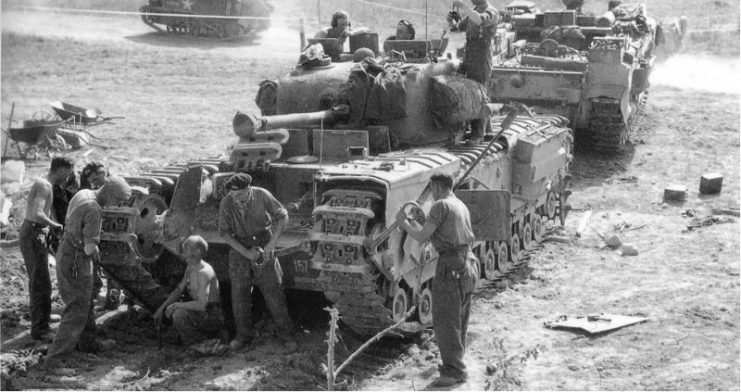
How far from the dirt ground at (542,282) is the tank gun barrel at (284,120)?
6.38ft

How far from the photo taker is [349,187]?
33.5ft

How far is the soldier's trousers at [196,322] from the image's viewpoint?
34.1ft

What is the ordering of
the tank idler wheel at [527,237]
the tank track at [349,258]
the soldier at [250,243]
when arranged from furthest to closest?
the tank idler wheel at [527,237] < the soldier at [250,243] < the tank track at [349,258]

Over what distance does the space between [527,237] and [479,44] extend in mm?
2845

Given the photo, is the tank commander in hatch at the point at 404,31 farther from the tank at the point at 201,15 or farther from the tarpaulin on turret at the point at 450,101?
the tank at the point at 201,15

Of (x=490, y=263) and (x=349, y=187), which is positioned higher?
(x=349, y=187)

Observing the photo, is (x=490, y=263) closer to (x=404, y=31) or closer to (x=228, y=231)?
(x=404, y=31)

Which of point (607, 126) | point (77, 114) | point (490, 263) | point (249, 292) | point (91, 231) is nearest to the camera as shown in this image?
point (91, 231)

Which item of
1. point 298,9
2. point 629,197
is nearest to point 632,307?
point 629,197

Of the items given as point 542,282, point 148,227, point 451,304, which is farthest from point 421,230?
point 542,282

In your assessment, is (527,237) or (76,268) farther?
(527,237)

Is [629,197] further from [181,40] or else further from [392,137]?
[181,40]

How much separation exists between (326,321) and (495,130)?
4.29m

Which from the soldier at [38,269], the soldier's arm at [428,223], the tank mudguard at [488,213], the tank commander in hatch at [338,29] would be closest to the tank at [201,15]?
the tank commander in hatch at [338,29]
